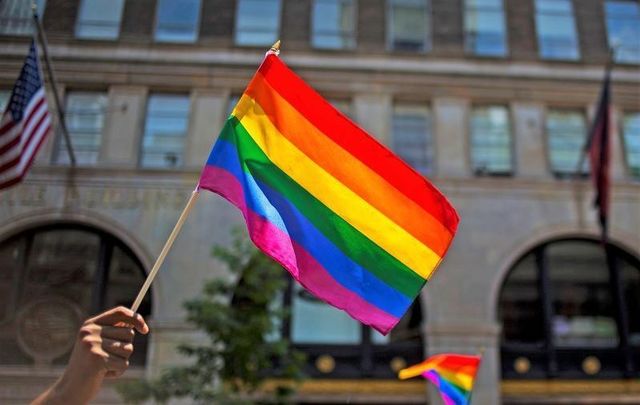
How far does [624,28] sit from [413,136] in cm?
710

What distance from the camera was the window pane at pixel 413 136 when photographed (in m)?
18.1

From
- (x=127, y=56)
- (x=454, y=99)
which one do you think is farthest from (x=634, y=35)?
(x=127, y=56)

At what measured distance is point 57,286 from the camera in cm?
1391

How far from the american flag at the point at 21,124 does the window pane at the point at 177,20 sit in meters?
5.59

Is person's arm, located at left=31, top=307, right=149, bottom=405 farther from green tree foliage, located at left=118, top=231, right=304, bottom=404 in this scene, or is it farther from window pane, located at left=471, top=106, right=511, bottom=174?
window pane, located at left=471, top=106, right=511, bottom=174

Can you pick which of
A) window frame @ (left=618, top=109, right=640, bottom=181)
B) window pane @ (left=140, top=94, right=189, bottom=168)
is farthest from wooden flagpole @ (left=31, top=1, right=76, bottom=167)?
window frame @ (left=618, top=109, right=640, bottom=181)

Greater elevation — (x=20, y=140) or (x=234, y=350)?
(x=20, y=140)

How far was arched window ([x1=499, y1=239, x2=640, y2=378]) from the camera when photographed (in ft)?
55.5

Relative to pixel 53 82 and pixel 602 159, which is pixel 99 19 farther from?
pixel 602 159

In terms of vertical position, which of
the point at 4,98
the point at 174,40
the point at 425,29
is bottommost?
the point at 4,98

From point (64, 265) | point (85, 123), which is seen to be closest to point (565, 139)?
point (85, 123)

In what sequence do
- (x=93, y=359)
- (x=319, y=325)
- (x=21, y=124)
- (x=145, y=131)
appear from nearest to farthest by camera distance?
1. (x=93, y=359)
2. (x=21, y=124)
3. (x=319, y=325)
4. (x=145, y=131)

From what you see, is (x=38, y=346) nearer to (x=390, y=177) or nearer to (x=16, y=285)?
(x=16, y=285)

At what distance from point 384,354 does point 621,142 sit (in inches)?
339
